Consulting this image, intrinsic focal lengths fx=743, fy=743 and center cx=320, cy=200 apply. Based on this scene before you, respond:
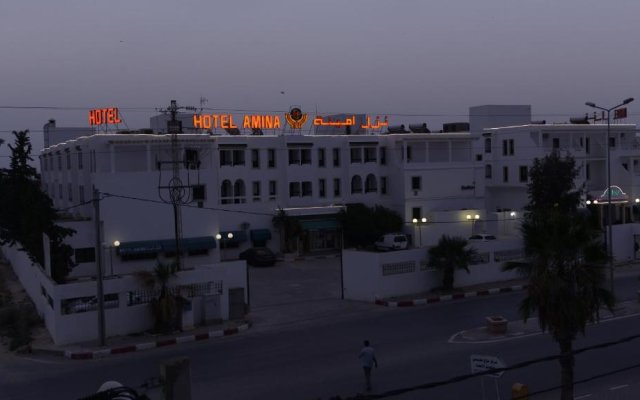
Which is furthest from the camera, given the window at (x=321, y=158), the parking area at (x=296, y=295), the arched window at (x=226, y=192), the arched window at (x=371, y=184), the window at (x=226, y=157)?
the arched window at (x=371, y=184)

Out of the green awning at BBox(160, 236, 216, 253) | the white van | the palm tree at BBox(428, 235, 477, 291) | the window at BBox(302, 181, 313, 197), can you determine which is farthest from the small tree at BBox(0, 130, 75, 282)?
the white van

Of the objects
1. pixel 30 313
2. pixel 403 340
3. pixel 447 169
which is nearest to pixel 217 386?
pixel 403 340

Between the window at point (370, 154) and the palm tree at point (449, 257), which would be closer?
the palm tree at point (449, 257)

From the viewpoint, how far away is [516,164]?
5531 cm

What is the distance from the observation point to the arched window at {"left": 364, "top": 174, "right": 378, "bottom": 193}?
53.6 meters

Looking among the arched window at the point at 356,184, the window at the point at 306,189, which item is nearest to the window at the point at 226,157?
the window at the point at 306,189

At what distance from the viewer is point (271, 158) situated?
50.3 metres

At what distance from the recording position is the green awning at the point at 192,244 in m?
41.5

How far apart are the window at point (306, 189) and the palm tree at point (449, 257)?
71.0ft

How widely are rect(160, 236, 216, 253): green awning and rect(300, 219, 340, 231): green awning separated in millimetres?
7978

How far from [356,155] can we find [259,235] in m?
10.2

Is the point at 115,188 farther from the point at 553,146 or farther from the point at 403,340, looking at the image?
the point at 553,146

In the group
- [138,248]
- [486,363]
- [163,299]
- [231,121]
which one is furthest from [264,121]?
[486,363]

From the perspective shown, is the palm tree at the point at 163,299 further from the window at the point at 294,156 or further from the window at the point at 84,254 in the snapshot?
the window at the point at 294,156
